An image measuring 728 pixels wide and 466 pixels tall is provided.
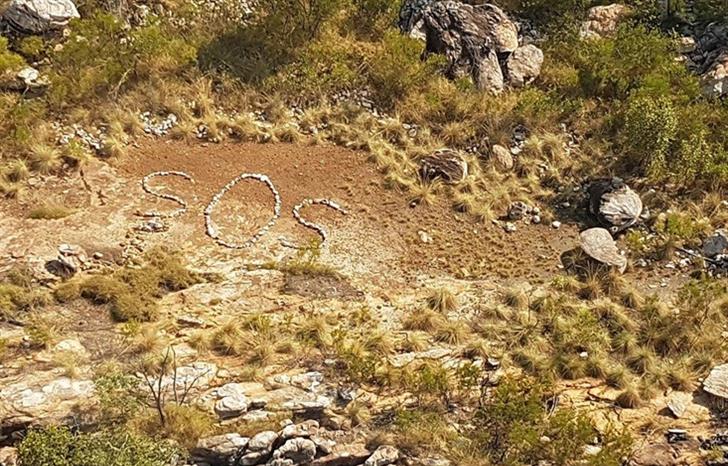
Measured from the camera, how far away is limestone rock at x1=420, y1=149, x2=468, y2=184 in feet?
53.7

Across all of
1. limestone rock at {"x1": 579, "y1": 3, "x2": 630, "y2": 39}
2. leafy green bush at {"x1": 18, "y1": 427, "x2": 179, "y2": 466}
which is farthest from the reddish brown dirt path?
limestone rock at {"x1": 579, "y1": 3, "x2": 630, "y2": 39}

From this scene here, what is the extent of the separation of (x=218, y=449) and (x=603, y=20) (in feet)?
55.6

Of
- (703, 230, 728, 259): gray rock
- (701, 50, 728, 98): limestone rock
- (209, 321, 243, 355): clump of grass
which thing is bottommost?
(209, 321, 243, 355): clump of grass

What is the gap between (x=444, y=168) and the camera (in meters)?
16.4

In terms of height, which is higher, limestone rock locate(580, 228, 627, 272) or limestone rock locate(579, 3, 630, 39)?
limestone rock locate(579, 3, 630, 39)

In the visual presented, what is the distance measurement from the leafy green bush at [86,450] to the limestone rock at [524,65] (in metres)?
13.5

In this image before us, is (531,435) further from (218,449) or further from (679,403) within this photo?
(218,449)

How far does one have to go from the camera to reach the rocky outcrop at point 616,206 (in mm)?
15211

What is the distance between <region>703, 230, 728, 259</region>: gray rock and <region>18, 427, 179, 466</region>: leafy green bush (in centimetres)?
1104

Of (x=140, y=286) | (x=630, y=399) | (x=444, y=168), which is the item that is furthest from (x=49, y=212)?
(x=630, y=399)

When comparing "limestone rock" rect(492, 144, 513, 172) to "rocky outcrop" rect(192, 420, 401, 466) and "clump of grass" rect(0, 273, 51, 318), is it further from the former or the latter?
"clump of grass" rect(0, 273, 51, 318)

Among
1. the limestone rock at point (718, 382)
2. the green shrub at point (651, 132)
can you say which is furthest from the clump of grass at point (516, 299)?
the green shrub at point (651, 132)

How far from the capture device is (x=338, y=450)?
31.7 ft

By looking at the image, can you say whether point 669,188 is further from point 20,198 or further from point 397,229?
point 20,198
